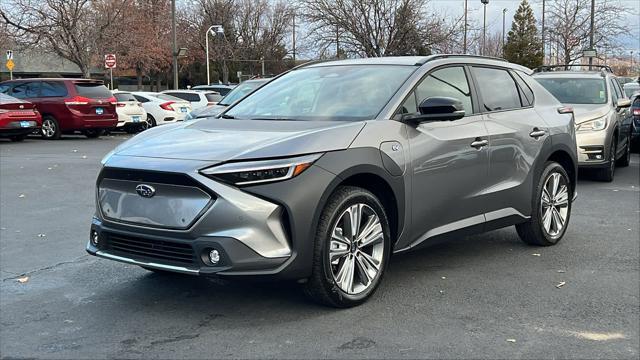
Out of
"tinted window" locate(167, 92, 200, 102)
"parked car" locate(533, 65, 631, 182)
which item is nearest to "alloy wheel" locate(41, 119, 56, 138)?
"tinted window" locate(167, 92, 200, 102)

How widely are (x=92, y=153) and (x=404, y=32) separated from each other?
69.1ft

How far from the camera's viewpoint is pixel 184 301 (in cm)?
467

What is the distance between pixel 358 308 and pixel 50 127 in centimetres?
1645

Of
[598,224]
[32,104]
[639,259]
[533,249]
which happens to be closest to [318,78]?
[533,249]

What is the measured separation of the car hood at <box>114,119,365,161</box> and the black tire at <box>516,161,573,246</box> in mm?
2297

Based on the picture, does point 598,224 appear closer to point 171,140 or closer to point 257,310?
point 257,310

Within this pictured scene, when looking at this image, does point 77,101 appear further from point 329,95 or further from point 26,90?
point 329,95

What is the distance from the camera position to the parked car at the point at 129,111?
20703 mm

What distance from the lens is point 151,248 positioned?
4.21 meters

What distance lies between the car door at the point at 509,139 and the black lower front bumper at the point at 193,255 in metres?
2.30

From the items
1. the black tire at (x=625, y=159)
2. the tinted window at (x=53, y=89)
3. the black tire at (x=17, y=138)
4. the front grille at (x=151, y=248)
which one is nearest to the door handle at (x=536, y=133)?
the front grille at (x=151, y=248)

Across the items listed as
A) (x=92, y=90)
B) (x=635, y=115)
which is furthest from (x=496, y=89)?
(x=92, y=90)

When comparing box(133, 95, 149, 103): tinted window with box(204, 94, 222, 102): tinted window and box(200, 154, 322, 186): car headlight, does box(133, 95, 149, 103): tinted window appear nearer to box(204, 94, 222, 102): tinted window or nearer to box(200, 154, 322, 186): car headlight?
box(204, 94, 222, 102): tinted window

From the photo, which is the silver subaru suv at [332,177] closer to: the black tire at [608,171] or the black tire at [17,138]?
the black tire at [608,171]
